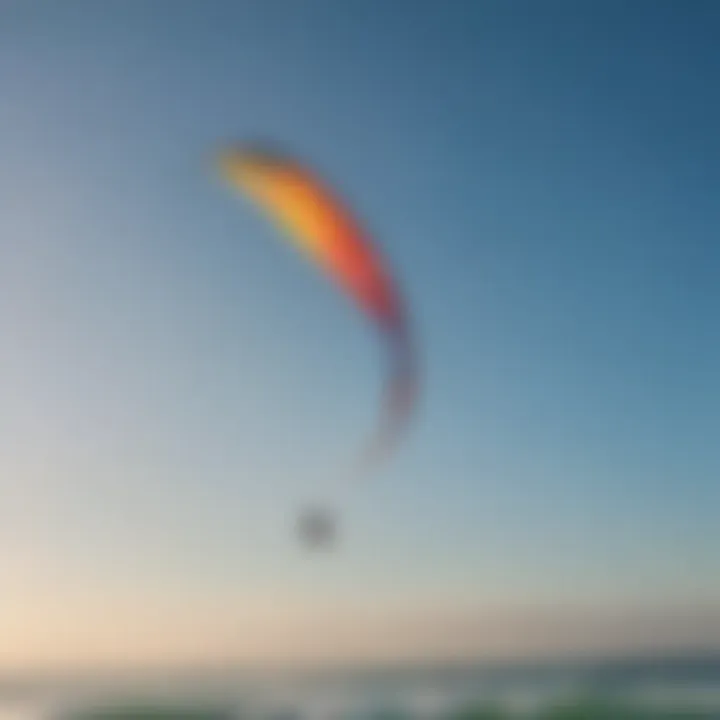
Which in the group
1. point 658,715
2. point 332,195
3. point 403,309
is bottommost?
point 658,715

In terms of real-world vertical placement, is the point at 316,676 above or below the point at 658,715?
above

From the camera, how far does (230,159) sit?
2.79 metres

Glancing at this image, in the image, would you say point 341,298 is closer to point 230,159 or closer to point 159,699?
point 230,159

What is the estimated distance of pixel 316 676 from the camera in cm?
273

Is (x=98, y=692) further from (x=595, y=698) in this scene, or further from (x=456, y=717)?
(x=595, y=698)

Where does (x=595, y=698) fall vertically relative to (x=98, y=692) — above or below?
below

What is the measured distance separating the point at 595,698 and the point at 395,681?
A: 0.36 metres

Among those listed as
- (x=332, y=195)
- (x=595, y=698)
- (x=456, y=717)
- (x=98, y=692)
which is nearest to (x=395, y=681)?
(x=456, y=717)

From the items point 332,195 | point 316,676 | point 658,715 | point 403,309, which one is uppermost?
point 332,195

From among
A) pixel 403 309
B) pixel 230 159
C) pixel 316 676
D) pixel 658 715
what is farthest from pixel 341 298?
pixel 658 715

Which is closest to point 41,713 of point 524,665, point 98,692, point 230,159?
point 98,692

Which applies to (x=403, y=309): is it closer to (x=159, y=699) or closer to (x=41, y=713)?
(x=159, y=699)

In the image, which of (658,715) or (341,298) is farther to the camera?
(341,298)

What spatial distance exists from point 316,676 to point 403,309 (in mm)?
701
